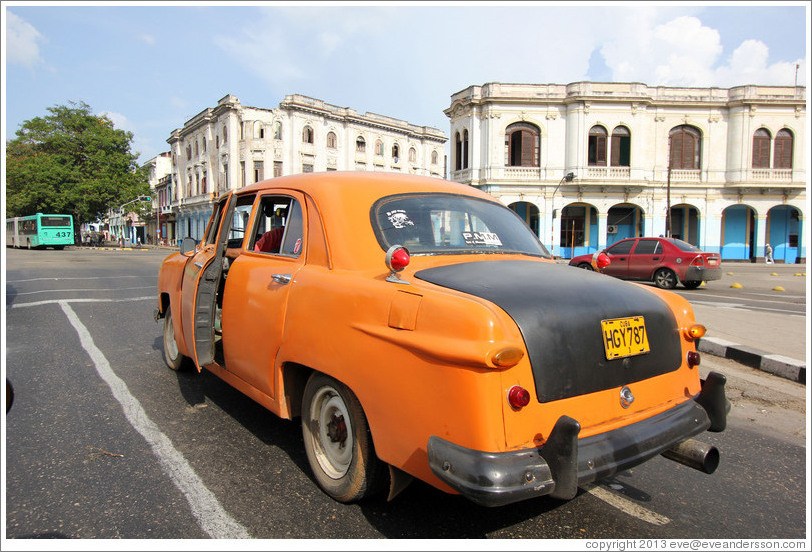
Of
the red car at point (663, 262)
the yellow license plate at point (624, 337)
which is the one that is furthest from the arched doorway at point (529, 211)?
the yellow license plate at point (624, 337)

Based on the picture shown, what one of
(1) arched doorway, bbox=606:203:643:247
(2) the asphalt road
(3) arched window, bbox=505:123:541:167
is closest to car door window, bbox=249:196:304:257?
(2) the asphalt road

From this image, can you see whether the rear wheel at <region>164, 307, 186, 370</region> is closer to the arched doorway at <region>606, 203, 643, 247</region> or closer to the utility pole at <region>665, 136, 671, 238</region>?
the utility pole at <region>665, 136, 671, 238</region>

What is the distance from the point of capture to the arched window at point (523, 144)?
31953 mm

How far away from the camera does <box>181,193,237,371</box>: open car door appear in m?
3.58

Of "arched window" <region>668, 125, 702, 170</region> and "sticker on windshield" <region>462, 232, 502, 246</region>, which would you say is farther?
"arched window" <region>668, 125, 702, 170</region>

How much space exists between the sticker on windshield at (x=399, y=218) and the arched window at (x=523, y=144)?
A: 30.8 m

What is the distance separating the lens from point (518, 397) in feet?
6.60

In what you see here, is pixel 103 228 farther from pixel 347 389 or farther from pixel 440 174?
pixel 347 389

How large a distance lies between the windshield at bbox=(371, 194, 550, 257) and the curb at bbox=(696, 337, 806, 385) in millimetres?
2765

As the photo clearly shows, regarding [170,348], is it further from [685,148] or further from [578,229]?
[685,148]

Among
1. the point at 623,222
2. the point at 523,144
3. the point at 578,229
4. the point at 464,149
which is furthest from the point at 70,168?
the point at 623,222

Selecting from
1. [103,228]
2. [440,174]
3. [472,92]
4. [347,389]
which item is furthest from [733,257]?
[103,228]

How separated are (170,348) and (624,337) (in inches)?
177

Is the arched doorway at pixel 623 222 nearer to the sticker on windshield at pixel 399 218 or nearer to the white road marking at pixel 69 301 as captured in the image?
the white road marking at pixel 69 301
